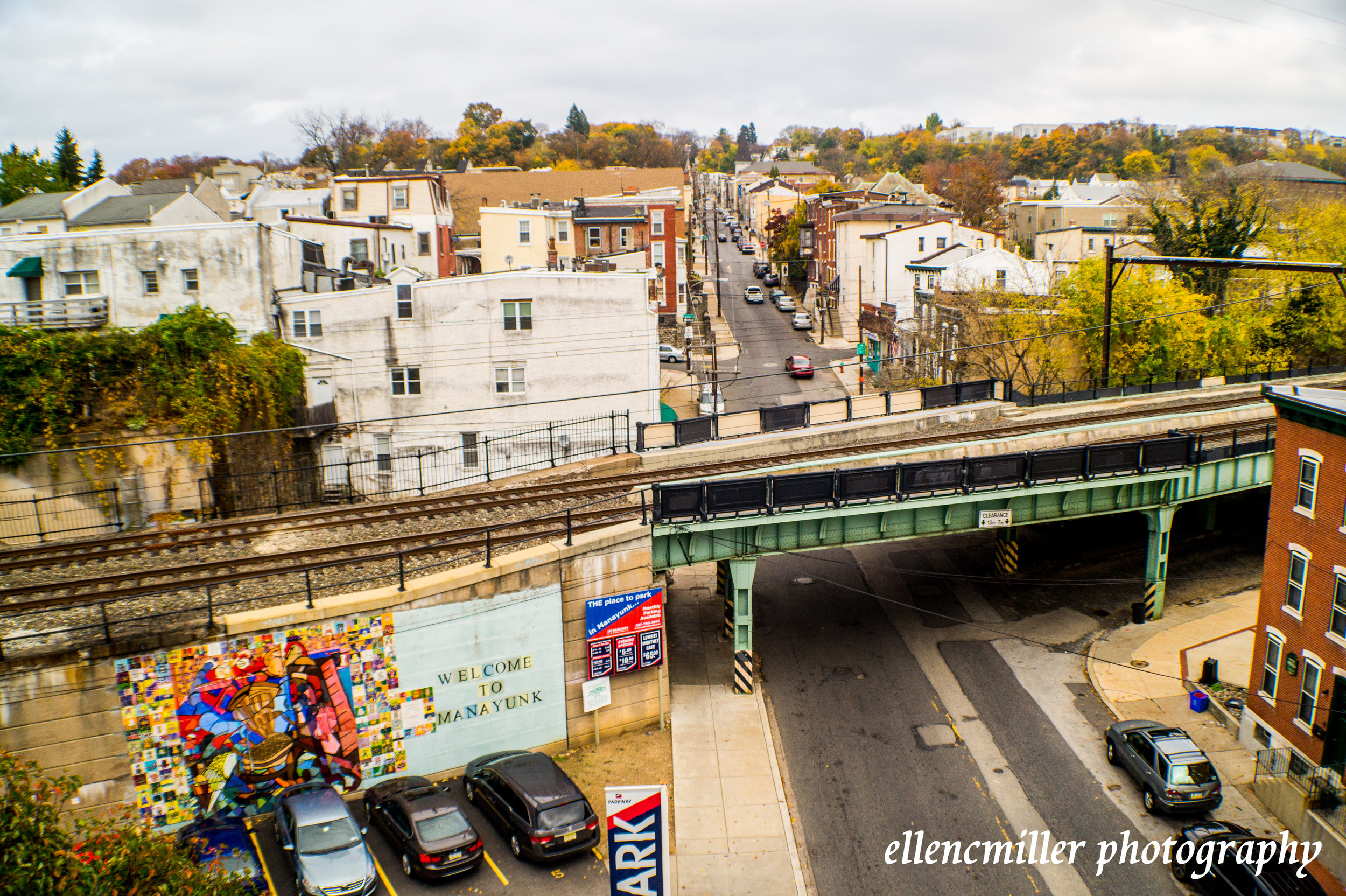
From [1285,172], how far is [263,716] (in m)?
118

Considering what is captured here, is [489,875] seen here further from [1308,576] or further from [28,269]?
[28,269]

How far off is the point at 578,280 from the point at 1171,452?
24599mm

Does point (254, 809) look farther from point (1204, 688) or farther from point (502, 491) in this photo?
point (1204, 688)

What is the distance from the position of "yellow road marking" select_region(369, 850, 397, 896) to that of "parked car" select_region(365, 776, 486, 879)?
35 cm

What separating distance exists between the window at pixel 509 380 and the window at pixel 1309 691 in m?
30.3

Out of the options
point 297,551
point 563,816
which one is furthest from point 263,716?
point 563,816

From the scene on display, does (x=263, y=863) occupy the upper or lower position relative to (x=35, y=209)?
lower

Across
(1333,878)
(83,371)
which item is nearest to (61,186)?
(83,371)

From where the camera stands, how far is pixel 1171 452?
89.6 ft


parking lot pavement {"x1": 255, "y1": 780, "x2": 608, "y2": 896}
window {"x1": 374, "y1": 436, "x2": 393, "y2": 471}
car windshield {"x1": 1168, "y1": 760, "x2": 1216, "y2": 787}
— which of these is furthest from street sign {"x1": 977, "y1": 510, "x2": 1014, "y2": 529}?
window {"x1": 374, "y1": 436, "x2": 393, "y2": 471}

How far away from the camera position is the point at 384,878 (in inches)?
679

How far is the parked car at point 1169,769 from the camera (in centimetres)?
1902

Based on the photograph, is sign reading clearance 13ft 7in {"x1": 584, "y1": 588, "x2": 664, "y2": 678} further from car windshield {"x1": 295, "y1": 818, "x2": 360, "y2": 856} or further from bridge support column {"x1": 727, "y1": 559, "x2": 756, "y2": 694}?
car windshield {"x1": 295, "y1": 818, "x2": 360, "y2": 856}

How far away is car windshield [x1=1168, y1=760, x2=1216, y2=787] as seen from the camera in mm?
19094
